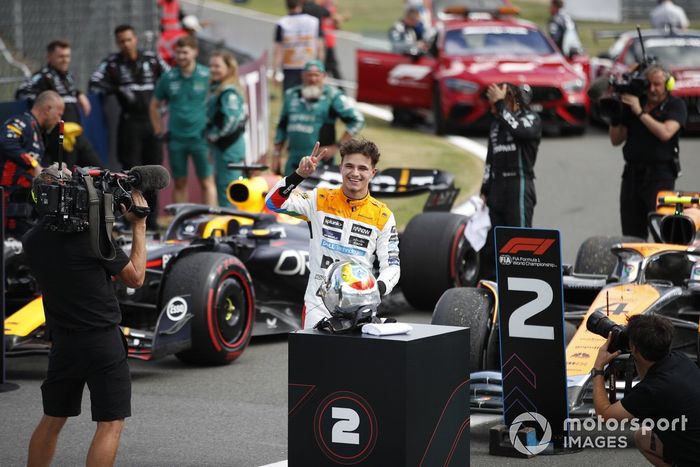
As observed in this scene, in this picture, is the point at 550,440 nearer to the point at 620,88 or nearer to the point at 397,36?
the point at 620,88

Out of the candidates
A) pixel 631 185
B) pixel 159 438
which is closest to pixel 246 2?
pixel 631 185

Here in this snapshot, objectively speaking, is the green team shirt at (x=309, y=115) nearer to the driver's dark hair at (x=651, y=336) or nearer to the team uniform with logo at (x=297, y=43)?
the team uniform with logo at (x=297, y=43)

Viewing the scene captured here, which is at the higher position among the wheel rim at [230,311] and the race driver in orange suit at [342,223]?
the race driver in orange suit at [342,223]

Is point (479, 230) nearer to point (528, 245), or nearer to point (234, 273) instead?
point (234, 273)

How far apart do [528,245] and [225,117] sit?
6830mm

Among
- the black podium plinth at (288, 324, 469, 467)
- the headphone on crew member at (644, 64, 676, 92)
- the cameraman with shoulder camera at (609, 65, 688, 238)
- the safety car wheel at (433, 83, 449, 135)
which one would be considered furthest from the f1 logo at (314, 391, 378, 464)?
the safety car wheel at (433, 83, 449, 135)

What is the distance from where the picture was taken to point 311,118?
12.9m

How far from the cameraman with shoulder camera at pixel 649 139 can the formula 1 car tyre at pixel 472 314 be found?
3.17 meters

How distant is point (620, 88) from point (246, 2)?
116 feet

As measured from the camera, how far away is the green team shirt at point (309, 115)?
42.4 ft

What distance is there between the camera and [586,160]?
58.6 ft

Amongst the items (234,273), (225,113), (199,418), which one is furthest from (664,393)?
(225,113)

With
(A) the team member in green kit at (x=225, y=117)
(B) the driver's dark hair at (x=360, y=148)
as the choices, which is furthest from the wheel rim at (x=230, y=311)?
(A) the team member in green kit at (x=225, y=117)

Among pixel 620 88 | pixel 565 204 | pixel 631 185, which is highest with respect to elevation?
pixel 620 88
